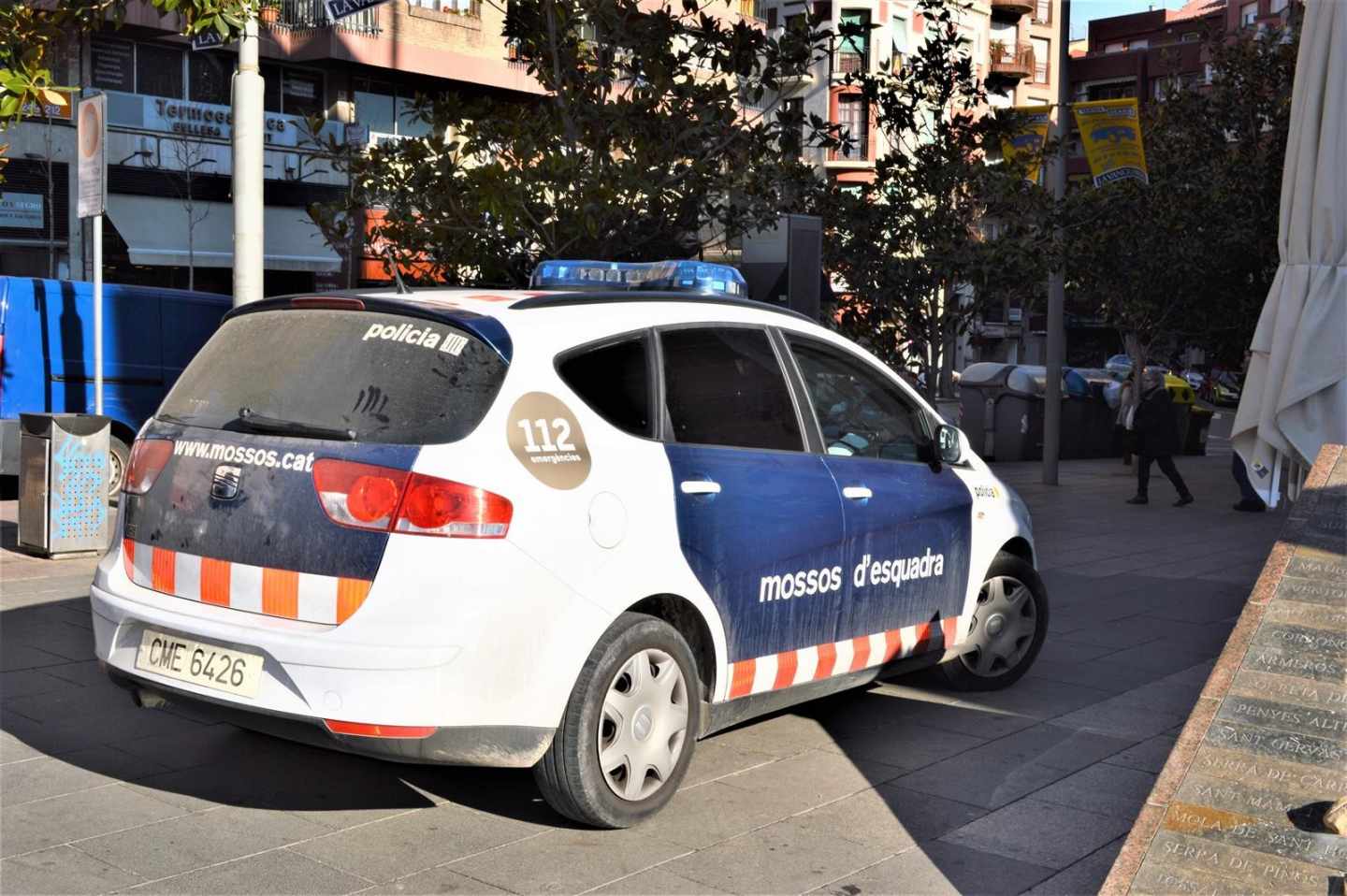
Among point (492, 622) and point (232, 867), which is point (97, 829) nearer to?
point (232, 867)

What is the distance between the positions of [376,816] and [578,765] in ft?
2.71

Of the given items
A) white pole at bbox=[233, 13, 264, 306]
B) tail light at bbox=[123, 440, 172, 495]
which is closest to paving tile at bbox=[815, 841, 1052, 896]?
tail light at bbox=[123, 440, 172, 495]

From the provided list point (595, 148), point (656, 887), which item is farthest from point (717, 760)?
point (595, 148)

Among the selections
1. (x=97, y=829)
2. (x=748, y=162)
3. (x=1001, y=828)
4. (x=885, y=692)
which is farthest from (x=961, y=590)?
(x=748, y=162)

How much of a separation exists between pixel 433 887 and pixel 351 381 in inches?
59.1

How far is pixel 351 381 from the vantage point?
453cm

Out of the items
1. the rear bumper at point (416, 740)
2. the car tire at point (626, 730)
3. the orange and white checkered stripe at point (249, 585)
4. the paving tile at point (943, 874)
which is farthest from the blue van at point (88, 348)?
the paving tile at point (943, 874)

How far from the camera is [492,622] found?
13.9 ft

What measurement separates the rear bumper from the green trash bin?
82.3 ft

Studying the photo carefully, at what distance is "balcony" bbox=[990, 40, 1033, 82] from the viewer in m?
70.1

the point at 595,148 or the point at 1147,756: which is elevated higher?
the point at 595,148

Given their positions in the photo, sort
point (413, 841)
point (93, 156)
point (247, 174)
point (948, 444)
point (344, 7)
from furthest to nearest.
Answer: point (344, 7), point (93, 156), point (247, 174), point (948, 444), point (413, 841)

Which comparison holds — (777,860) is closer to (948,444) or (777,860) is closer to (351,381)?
(351,381)

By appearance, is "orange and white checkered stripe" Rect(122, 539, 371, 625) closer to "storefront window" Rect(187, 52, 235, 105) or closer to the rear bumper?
the rear bumper
